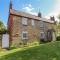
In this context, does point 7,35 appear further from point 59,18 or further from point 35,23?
point 59,18

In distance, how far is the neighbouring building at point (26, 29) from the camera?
105ft

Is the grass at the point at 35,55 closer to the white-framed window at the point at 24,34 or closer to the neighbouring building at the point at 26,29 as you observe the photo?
the neighbouring building at the point at 26,29

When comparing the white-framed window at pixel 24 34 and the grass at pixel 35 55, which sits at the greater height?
the white-framed window at pixel 24 34

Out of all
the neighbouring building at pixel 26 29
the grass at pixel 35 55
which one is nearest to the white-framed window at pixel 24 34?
the neighbouring building at pixel 26 29

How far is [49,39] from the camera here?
4050cm

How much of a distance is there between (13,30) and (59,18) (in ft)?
97.9

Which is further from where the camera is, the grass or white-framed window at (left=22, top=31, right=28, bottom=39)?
white-framed window at (left=22, top=31, right=28, bottom=39)

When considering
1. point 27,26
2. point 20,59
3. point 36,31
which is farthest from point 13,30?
point 20,59

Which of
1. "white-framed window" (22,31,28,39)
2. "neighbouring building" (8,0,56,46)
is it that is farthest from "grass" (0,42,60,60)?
"white-framed window" (22,31,28,39)

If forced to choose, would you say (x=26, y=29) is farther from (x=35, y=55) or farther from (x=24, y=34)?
(x=35, y=55)

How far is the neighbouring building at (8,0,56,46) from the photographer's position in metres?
31.9

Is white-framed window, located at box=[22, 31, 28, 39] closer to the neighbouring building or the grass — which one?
the neighbouring building

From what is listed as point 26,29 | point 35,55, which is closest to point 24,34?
point 26,29

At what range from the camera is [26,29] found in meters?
34.5
